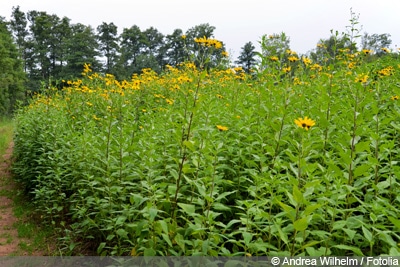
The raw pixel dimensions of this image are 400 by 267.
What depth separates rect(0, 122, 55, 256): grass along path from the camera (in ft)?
12.6

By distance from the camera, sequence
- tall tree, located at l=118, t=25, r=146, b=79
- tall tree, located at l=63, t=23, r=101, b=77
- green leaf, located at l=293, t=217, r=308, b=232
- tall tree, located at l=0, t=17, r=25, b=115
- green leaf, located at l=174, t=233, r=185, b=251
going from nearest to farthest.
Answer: green leaf, located at l=293, t=217, r=308, b=232
green leaf, located at l=174, t=233, r=185, b=251
tall tree, located at l=0, t=17, r=25, b=115
tall tree, located at l=63, t=23, r=101, b=77
tall tree, located at l=118, t=25, r=146, b=79

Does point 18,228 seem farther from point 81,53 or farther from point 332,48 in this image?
point 81,53

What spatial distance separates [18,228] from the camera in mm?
4496

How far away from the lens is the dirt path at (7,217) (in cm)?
401

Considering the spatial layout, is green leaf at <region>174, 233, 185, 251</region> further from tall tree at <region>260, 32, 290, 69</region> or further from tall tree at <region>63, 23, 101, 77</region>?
tall tree at <region>63, 23, 101, 77</region>

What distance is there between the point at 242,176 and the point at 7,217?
162 inches

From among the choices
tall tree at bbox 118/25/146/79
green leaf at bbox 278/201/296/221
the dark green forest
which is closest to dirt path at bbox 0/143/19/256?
green leaf at bbox 278/201/296/221

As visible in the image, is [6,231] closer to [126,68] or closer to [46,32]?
[126,68]

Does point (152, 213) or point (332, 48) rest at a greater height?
point (332, 48)

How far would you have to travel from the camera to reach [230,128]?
11.1ft

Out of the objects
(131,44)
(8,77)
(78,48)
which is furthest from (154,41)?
(8,77)

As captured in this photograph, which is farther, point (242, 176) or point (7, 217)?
point (7, 217)

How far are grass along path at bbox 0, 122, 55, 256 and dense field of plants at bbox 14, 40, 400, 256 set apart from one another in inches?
10.9

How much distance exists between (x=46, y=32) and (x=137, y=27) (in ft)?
36.2
